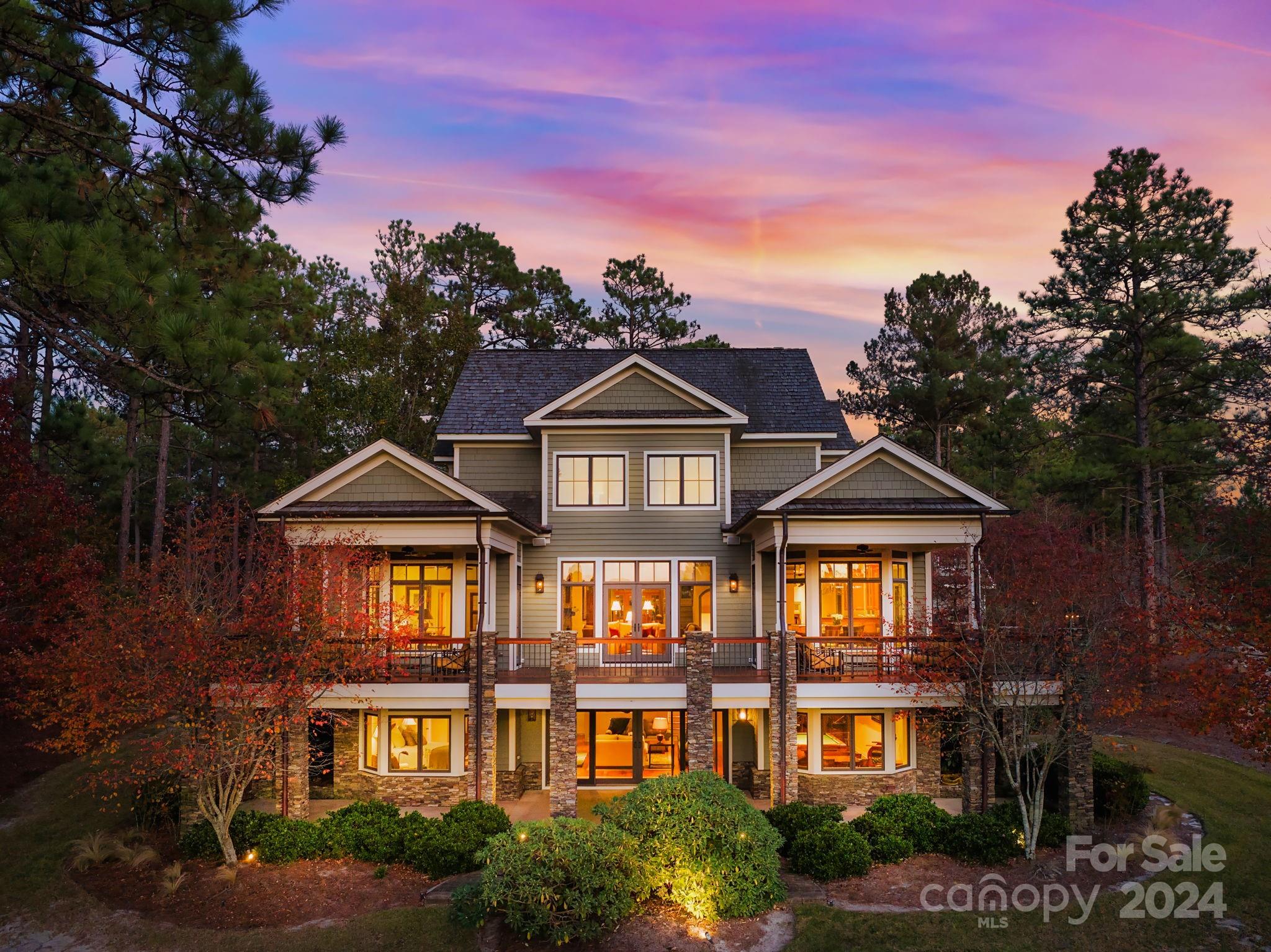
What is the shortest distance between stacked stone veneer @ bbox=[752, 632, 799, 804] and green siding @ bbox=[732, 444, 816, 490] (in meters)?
5.33

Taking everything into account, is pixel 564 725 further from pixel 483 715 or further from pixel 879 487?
pixel 879 487

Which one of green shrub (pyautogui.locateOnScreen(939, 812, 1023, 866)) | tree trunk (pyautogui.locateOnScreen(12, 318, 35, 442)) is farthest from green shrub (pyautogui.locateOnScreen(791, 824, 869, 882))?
tree trunk (pyautogui.locateOnScreen(12, 318, 35, 442))

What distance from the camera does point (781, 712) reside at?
15016 mm

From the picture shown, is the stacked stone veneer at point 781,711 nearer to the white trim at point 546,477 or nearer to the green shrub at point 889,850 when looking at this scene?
the green shrub at point 889,850

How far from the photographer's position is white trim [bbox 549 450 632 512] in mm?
18891

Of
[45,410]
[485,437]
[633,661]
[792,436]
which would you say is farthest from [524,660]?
[45,410]

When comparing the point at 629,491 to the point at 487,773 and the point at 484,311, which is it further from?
the point at 484,311

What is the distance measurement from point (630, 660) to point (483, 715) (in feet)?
13.0

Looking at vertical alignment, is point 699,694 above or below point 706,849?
above

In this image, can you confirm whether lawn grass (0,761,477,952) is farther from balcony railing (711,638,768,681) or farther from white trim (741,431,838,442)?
white trim (741,431,838,442)

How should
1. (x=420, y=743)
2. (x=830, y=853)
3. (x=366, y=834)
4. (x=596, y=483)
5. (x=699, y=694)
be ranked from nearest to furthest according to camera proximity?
(x=830, y=853), (x=366, y=834), (x=699, y=694), (x=420, y=743), (x=596, y=483)

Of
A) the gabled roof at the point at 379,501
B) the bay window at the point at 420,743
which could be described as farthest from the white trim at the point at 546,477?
the bay window at the point at 420,743

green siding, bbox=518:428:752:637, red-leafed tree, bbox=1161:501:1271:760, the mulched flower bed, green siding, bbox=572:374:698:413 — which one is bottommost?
the mulched flower bed

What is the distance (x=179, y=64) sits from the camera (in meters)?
7.80
